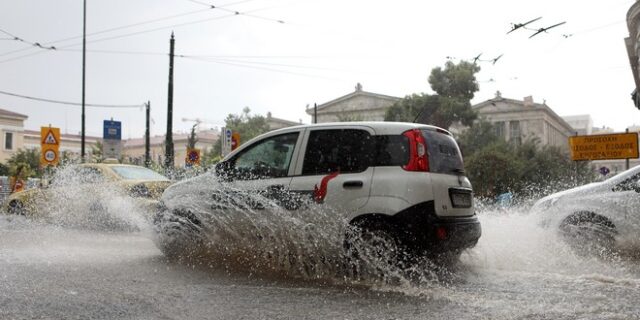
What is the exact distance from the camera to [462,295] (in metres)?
5.02

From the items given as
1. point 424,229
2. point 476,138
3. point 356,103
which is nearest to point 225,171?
point 424,229

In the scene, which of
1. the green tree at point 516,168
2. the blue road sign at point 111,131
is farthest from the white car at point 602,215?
the blue road sign at point 111,131

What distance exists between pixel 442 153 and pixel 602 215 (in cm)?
305

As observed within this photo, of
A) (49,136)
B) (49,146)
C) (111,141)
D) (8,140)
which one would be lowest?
(49,146)

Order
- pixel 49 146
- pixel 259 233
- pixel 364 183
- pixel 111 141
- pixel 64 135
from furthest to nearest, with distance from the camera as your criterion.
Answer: pixel 64 135 < pixel 111 141 < pixel 49 146 < pixel 259 233 < pixel 364 183

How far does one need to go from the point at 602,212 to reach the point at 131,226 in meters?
8.15

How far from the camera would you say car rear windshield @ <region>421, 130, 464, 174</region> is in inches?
230

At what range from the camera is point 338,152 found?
6027 mm

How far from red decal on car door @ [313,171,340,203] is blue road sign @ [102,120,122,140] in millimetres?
18594

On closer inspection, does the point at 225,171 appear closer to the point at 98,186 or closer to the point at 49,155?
the point at 98,186

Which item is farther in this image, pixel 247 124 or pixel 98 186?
pixel 247 124

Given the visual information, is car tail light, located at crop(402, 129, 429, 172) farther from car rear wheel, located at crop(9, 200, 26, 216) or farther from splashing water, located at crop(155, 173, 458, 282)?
car rear wheel, located at crop(9, 200, 26, 216)

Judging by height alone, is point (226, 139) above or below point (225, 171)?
above

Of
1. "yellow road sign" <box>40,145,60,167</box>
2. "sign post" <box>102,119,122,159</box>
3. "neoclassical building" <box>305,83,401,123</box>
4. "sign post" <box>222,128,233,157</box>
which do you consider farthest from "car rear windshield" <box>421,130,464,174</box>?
"neoclassical building" <box>305,83,401,123</box>
